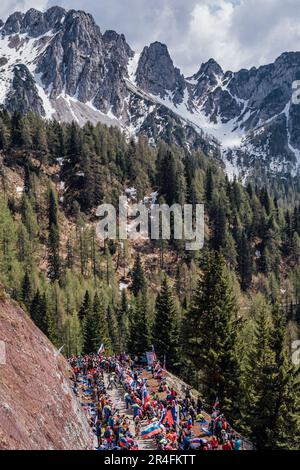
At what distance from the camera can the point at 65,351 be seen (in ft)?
256

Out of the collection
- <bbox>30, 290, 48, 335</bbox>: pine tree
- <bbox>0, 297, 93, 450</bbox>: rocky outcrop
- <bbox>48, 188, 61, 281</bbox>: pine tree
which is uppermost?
<bbox>48, 188, 61, 281</bbox>: pine tree

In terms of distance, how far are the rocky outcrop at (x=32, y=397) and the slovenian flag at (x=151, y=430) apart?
2.85 metres

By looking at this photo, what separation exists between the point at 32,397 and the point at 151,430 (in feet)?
20.9

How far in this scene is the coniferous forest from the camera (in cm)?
3381

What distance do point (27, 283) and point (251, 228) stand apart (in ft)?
256

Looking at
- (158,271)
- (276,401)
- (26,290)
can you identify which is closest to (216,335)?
(276,401)

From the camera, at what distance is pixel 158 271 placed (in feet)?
381

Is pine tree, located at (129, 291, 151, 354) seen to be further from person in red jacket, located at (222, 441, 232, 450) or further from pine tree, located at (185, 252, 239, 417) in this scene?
person in red jacket, located at (222, 441, 232, 450)

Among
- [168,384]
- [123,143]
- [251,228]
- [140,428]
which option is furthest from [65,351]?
[123,143]

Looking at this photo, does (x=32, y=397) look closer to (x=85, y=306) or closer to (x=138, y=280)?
(x=85, y=306)

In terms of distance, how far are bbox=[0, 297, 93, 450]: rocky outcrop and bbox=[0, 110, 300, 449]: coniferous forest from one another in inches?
493

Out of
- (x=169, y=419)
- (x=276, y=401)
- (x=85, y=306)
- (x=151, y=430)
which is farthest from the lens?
(x=85, y=306)

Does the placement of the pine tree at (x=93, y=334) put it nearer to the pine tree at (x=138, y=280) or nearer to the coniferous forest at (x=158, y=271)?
the coniferous forest at (x=158, y=271)

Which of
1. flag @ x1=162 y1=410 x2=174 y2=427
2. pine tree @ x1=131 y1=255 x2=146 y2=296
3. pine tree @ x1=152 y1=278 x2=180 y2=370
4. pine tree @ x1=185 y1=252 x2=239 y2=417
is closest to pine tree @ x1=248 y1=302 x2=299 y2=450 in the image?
pine tree @ x1=185 y1=252 x2=239 y2=417
